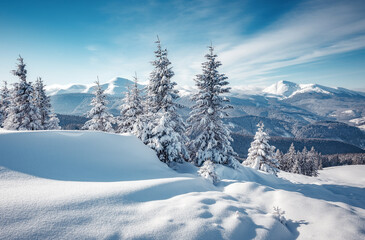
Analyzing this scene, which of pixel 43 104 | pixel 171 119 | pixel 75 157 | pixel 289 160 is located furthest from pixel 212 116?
pixel 289 160

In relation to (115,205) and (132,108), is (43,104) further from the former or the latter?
(115,205)

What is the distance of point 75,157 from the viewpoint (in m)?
7.27

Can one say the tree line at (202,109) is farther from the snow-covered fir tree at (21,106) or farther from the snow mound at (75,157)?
the snow-covered fir tree at (21,106)

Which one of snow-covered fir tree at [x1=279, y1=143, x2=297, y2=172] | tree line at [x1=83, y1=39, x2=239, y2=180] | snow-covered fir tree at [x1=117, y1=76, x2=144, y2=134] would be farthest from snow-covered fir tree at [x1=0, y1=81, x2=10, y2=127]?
snow-covered fir tree at [x1=279, y1=143, x2=297, y2=172]

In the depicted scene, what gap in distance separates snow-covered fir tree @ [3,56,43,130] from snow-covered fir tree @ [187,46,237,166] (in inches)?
791

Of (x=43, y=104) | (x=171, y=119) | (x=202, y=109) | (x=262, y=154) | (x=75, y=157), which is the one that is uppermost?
(x=43, y=104)

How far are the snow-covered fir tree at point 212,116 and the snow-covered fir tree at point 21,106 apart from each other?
20.1 meters

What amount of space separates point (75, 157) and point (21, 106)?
754 inches

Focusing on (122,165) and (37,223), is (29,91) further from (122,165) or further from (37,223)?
(37,223)

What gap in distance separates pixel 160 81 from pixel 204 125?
6126mm

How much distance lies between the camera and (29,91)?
19.8 metres

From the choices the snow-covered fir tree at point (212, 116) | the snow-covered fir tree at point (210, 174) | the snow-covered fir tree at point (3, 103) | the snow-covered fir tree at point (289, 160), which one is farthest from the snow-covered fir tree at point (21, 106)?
the snow-covered fir tree at point (289, 160)

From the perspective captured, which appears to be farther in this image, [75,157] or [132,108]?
[132,108]

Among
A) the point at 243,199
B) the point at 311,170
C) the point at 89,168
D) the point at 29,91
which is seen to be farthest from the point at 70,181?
the point at 311,170
